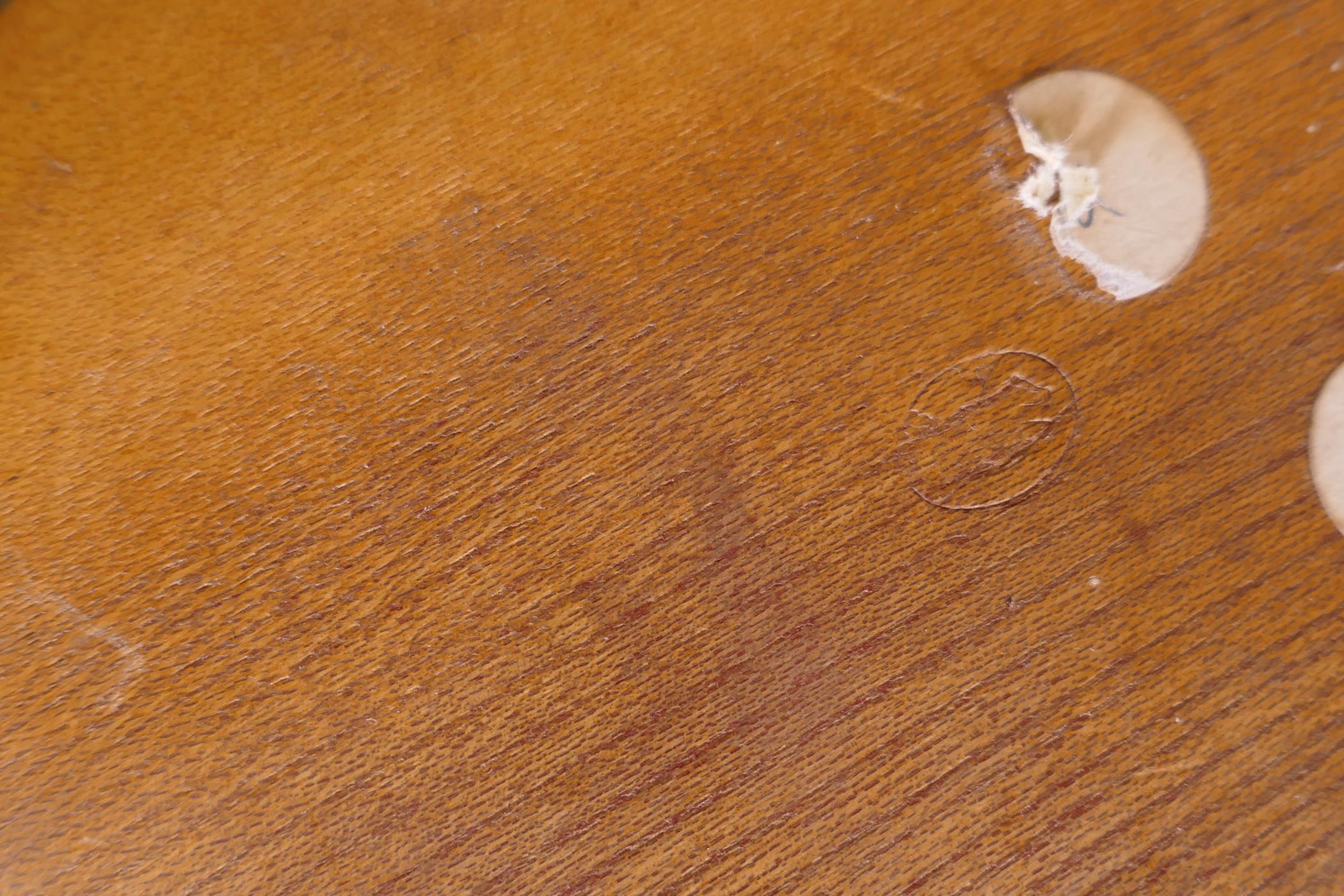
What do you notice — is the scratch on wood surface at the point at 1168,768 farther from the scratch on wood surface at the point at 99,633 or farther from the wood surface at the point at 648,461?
the scratch on wood surface at the point at 99,633

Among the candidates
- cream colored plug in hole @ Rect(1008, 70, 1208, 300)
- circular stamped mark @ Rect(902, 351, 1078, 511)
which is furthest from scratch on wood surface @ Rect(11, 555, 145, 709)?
cream colored plug in hole @ Rect(1008, 70, 1208, 300)

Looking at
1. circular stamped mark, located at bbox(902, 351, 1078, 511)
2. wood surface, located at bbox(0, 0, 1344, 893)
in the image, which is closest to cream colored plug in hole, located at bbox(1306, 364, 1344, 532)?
wood surface, located at bbox(0, 0, 1344, 893)

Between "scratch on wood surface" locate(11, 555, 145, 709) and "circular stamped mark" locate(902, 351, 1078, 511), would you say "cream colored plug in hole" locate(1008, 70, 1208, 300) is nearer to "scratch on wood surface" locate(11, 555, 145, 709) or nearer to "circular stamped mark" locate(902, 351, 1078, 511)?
"circular stamped mark" locate(902, 351, 1078, 511)

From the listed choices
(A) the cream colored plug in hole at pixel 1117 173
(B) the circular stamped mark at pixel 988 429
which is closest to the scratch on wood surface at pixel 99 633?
(B) the circular stamped mark at pixel 988 429

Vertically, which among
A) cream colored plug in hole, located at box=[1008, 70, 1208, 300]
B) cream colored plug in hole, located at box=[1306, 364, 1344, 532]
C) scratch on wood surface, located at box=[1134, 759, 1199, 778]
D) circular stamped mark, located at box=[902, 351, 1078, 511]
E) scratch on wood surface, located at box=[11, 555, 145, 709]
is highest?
scratch on wood surface, located at box=[11, 555, 145, 709]

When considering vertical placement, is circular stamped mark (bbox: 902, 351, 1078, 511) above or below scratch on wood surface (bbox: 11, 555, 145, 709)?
below

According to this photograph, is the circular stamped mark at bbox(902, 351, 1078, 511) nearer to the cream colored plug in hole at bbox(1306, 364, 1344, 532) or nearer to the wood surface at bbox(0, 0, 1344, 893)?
the wood surface at bbox(0, 0, 1344, 893)

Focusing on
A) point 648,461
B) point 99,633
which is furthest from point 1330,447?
point 99,633

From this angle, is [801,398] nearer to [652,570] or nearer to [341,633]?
[652,570]
